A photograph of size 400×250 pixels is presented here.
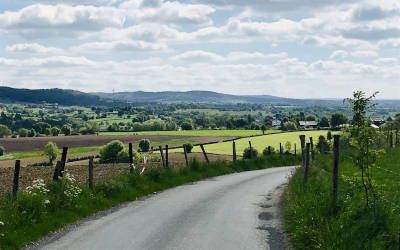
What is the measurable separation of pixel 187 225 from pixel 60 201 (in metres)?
4.48

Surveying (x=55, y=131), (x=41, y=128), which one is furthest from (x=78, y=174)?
(x=41, y=128)

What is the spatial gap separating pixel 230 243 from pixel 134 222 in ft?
13.8

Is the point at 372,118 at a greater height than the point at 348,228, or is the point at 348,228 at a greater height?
the point at 372,118

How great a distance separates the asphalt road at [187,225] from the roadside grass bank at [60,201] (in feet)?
2.25

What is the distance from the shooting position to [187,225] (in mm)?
16156

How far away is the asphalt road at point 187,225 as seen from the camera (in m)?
13.6

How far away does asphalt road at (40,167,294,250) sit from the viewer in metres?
13.6

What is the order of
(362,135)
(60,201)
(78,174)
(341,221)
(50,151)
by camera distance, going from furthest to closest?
(50,151)
(78,174)
(60,201)
(362,135)
(341,221)

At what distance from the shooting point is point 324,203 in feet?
52.5

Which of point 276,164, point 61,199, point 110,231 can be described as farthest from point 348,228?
point 276,164

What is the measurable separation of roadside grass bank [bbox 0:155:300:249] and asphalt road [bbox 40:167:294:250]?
26.9 inches

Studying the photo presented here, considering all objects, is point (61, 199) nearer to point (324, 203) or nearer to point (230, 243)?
point (230, 243)

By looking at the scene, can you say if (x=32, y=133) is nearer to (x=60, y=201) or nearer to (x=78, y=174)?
(x=78, y=174)

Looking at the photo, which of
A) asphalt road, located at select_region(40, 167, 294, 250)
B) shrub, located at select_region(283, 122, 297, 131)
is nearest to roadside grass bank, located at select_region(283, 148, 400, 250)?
asphalt road, located at select_region(40, 167, 294, 250)
